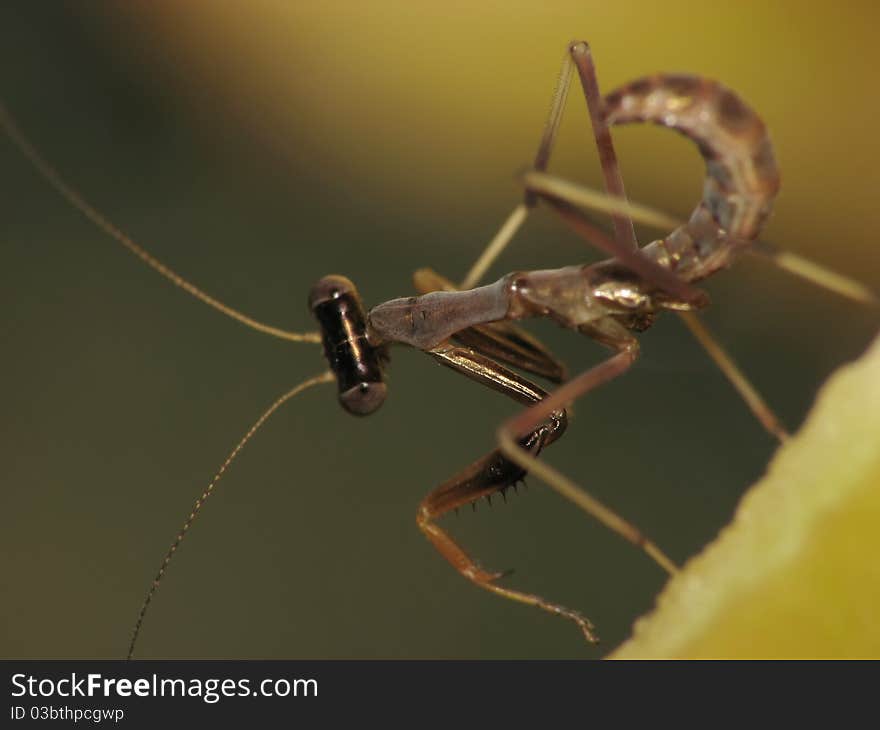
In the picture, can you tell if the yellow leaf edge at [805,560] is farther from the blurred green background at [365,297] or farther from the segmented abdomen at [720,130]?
the blurred green background at [365,297]

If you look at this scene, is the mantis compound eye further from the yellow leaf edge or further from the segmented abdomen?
the yellow leaf edge

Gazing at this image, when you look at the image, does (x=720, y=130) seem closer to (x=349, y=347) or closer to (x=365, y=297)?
(x=349, y=347)

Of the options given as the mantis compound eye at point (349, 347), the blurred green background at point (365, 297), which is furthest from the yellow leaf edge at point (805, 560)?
the mantis compound eye at point (349, 347)

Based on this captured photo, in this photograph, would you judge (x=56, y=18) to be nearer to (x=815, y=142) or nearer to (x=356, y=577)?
(x=356, y=577)
